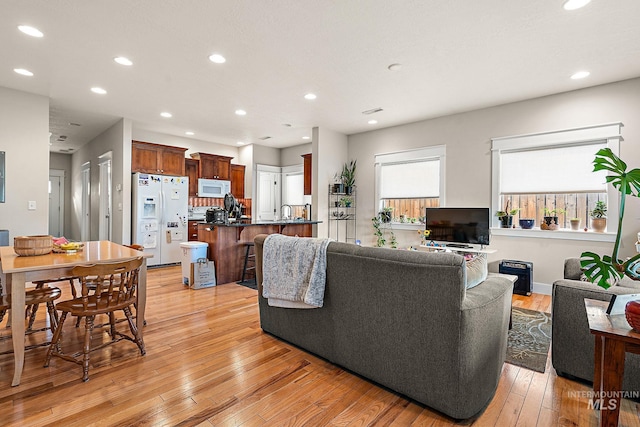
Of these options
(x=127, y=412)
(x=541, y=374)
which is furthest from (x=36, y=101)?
(x=541, y=374)

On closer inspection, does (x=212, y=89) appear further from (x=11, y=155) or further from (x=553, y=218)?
(x=553, y=218)

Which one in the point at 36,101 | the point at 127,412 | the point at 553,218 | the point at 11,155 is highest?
the point at 36,101

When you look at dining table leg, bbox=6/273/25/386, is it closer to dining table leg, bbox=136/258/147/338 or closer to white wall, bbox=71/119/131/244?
dining table leg, bbox=136/258/147/338

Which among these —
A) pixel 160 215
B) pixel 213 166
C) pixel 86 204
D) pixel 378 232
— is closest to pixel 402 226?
pixel 378 232

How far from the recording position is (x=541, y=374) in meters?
2.18

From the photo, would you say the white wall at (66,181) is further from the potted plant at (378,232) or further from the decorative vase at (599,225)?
the decorative vase at (599,225)

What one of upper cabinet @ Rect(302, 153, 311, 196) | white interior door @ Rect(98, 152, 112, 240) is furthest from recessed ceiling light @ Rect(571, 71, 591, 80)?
white interior door @ Rect(98, 152, 112, 240)

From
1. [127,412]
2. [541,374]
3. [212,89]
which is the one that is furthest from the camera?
[212,89]

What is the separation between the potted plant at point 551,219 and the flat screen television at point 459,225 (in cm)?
72

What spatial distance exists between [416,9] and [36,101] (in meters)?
5.13

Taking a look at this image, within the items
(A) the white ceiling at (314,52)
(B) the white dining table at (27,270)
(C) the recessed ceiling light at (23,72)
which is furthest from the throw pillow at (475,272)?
(C) the recessed ceiling light at (23,72)

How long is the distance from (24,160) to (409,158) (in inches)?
231

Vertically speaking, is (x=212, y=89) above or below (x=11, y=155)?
above

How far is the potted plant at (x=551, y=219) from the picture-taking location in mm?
4312
